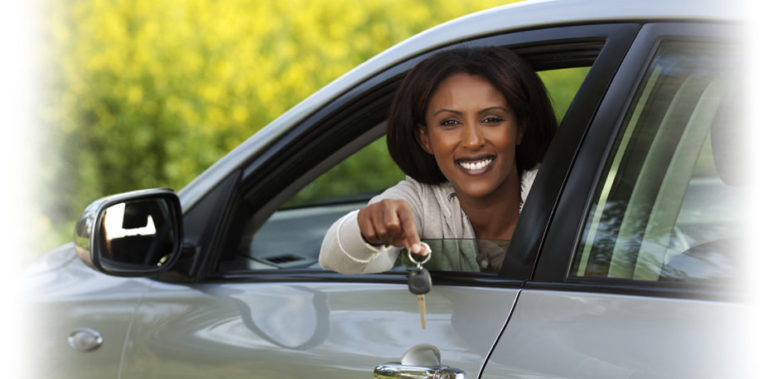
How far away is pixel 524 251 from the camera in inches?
68.2

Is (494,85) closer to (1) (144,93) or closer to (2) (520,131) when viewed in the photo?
(2) (520,131)

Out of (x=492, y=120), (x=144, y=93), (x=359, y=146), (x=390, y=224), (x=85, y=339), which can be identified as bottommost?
(x=85, y=339)

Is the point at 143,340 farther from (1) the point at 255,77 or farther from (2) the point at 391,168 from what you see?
(1) the point at 255,77

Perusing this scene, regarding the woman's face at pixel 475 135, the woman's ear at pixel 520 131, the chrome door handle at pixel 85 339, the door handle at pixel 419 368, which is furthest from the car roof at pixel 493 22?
the door handle at pixel 419 368

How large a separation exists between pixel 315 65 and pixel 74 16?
183 cm

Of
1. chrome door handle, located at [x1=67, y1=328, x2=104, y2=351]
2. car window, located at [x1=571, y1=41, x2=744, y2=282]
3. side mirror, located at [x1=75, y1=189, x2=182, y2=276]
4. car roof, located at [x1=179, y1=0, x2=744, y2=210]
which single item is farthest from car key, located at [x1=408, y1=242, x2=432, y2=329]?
chrome door handle, located at [x1=67, y1=328, x2=104, y2=351]

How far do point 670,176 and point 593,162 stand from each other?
14cm

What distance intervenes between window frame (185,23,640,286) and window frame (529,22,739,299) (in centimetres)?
2

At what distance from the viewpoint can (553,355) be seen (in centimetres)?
156

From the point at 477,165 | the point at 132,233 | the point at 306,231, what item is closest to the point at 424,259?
the point at 477,165

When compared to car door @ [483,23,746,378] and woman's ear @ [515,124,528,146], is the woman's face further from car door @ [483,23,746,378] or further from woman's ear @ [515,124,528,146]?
car door @ [483,23,746,378]

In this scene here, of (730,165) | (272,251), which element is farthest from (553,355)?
(272,251)

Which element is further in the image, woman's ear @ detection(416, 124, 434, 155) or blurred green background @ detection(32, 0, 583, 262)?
blurred green background @ detection(32, 0, 583, 262)

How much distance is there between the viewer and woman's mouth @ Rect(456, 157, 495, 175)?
211 cm
